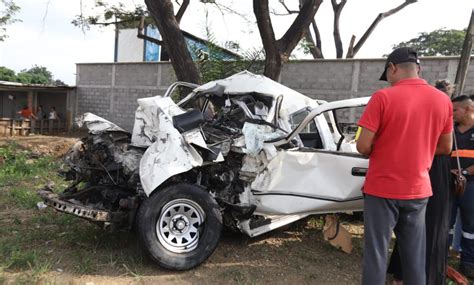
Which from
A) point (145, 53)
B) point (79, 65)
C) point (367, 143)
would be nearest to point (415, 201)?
point (367, 143)

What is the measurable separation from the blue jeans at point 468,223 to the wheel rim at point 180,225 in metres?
2.56

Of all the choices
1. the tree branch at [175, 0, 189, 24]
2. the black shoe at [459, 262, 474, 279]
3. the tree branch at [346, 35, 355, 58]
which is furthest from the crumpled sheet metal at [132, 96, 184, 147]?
the tree branch at [346, 35, 355, 58]

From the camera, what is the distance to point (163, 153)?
410 cm

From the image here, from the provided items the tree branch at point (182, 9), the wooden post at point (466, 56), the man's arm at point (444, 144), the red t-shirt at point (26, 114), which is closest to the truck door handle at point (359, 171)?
the man's arm at point (444, 144)

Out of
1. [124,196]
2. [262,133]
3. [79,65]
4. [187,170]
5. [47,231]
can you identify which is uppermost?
[79,65]

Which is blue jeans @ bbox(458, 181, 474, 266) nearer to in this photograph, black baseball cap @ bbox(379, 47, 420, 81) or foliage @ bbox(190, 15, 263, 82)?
black baseball cap @ bbox(379, 47, 420, 81)

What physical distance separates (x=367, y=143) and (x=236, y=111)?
2.35m

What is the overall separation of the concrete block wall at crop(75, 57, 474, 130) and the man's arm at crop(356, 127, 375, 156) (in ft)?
27.0

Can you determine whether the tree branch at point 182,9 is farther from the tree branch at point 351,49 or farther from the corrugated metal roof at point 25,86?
the corrugated metal roof at point 25,86

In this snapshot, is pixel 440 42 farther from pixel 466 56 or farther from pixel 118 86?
pixel 466 56

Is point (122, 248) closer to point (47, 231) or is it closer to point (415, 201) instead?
point (47, 231)

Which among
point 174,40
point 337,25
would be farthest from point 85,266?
point 337,25

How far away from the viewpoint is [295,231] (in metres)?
5.55

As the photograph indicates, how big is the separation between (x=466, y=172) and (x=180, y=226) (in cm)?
279
